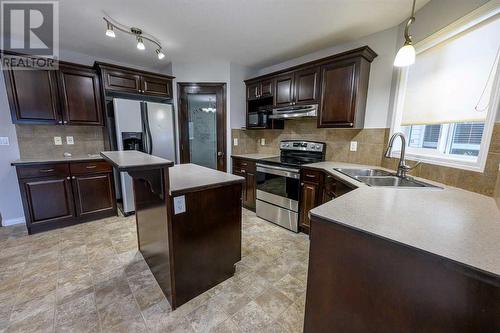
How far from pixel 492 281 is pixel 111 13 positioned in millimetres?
3280

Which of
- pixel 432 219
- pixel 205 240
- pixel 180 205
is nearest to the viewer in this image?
pixel 432 219

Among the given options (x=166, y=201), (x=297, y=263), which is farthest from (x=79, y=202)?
(x=297, y=263)

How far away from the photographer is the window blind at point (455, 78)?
54.7 inches

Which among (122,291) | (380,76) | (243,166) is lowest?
(122,291)

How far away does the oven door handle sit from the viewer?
8.49ft

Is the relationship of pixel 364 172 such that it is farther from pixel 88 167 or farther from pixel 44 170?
pixel 44 170

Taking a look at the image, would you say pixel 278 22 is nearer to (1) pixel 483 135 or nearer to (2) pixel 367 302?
(1) pixel 483 135

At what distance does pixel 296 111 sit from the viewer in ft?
9.30

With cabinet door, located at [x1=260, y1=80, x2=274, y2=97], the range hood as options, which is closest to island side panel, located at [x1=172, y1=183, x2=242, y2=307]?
the range hood

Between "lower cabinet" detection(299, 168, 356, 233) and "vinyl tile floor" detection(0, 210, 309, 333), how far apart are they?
0.36 metres

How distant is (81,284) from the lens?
171 centimetres

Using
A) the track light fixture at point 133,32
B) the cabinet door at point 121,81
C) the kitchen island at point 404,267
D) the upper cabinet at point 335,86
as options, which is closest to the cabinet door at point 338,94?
the upper cabinet at point 335,86

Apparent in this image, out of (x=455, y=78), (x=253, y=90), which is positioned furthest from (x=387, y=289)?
(x=253, y=90)

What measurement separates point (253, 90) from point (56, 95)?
2854mm
